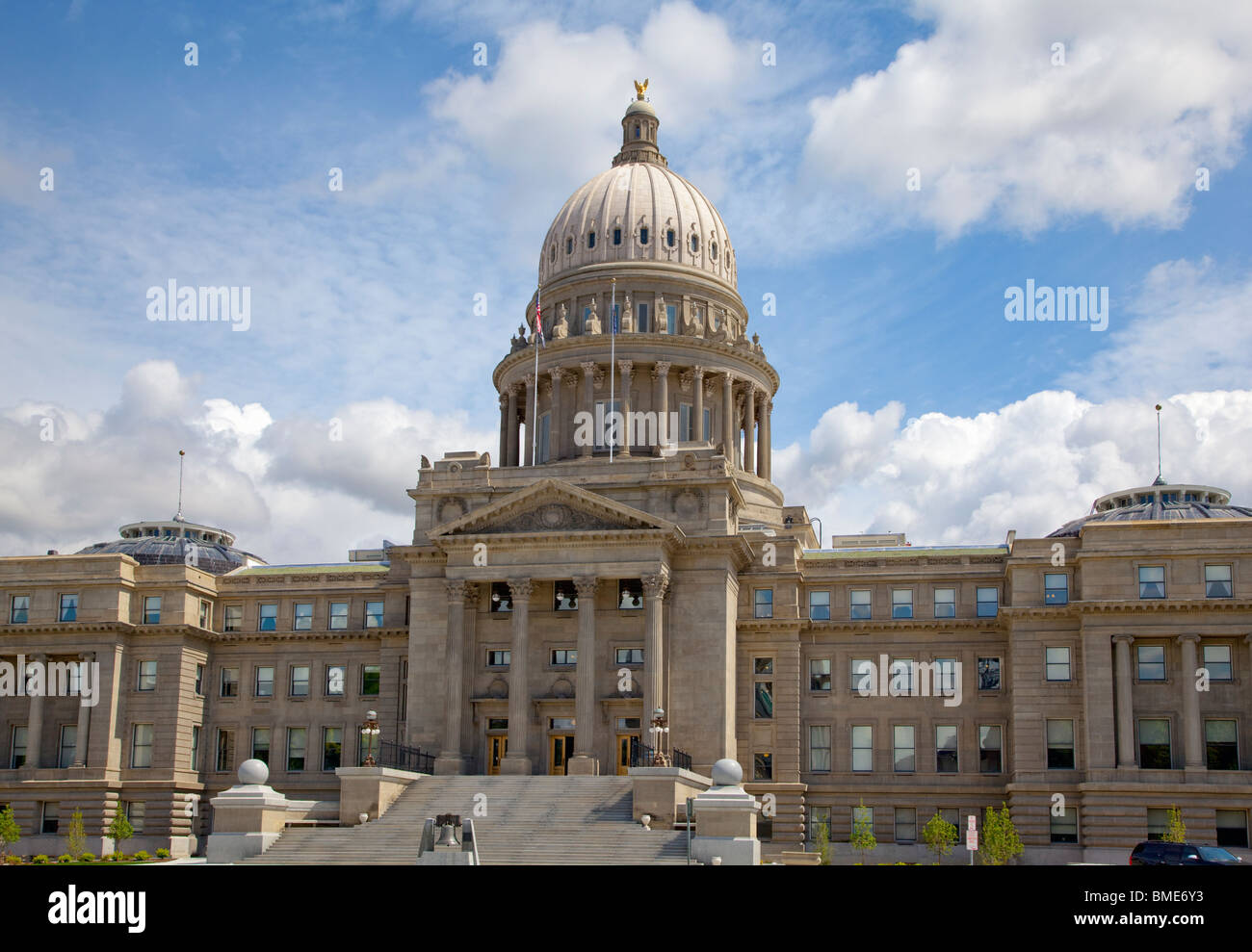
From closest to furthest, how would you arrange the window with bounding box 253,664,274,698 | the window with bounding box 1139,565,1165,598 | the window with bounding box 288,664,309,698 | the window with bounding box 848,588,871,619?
the window with bounding box 1139,565,1165,598
the window with bounding box 848,588,871,619
the window with bounding box 288,664,309,698
the window with bounding box 253,664,274,698

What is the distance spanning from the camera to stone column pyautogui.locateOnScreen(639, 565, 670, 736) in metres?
65.9

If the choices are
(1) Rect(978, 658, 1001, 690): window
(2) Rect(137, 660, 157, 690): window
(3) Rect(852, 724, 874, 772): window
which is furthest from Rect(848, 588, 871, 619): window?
(2) Rect(137, 660, 157, 690): window

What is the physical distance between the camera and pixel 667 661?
68062 millimetres

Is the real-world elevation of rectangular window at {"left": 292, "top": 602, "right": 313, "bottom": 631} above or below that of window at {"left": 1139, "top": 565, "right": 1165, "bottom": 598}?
below

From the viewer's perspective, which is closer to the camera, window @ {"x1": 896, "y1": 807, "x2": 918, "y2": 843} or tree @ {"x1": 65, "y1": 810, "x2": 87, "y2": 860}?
tree @ {"x1": 65, "y1": 810, "x2": 87, "y2": 860}

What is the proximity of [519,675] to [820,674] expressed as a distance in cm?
1559

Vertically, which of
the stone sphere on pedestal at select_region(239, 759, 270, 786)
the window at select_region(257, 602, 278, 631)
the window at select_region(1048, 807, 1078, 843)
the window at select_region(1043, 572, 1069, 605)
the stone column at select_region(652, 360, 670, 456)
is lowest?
the window at select_region(1048, 807, 1078, 843)

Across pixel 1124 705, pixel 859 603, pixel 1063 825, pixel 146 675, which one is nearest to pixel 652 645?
pixel 859 603

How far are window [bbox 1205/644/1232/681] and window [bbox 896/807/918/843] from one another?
15040mm

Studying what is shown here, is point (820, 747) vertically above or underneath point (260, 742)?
above

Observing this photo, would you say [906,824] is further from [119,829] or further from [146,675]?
[146,675]

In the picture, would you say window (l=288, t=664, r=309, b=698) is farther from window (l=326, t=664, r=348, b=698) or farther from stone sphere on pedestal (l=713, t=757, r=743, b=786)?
stone sphere on pedestal (l=713, t=757, r=743, b=786)
